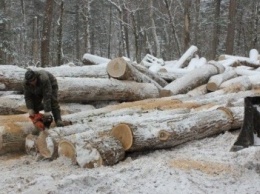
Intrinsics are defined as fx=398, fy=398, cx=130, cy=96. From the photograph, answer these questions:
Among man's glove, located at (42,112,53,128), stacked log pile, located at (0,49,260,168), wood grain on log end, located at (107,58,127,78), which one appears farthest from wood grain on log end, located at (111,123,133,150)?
wood grain on log end, located at (107,58,127,78)

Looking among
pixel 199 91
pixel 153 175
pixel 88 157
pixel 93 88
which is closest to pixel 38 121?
pixel 88 157

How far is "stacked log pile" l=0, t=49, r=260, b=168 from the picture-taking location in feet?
18.9

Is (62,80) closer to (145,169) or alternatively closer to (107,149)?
(107,149)

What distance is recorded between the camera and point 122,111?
8.12 metres

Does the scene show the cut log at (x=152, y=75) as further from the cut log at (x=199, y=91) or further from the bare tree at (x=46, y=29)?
the bare tree at (x=46, y=29)

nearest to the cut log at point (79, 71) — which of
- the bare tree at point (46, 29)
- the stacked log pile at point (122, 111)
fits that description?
the stacked log pile at point (122, 111)

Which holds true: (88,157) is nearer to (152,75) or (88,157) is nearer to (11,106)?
(11,106)

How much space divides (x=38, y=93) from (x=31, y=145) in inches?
35.8

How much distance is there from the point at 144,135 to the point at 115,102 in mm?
4314

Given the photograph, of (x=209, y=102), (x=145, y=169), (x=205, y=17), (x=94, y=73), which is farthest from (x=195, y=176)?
(x=205, y=17)

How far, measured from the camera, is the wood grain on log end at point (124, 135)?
5.70 metres

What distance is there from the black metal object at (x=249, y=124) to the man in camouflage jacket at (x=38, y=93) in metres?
3.10

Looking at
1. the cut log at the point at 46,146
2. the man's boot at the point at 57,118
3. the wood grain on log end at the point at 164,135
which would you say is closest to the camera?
the wood grain on log end at the point at 164,135

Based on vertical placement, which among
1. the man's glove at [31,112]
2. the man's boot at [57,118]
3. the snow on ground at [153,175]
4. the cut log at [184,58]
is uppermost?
the cut log at [184,58]
